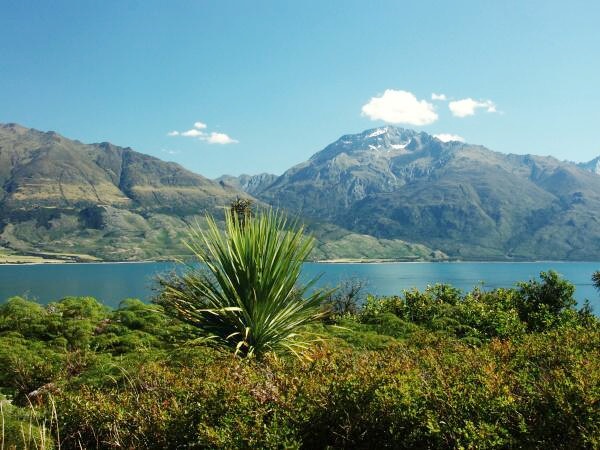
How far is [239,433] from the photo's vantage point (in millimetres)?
4660

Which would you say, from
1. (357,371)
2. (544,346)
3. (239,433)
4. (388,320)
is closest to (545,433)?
(357,371)

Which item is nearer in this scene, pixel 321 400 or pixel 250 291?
pixel 321 400

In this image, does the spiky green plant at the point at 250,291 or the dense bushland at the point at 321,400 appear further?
the spiky green plant at the point at 250,291

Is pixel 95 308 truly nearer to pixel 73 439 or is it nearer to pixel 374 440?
pixel 73 439

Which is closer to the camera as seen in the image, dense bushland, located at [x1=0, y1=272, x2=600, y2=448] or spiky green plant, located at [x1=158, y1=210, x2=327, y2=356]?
dense bushland, located at [x1=0, y1=272, x2=600, y2=448]

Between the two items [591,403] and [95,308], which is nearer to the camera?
[591,403]

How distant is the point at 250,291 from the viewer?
28.0 feet

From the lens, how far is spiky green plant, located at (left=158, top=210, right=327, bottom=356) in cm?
847

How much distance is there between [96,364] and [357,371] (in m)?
5.91

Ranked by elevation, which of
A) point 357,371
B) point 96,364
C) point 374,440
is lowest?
point 96,364

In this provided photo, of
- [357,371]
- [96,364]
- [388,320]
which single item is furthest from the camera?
[388,320]

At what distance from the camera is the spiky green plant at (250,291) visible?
333 inches

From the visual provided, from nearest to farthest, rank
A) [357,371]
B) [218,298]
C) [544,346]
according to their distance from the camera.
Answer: [357,371] → [544,346] → [218,298]

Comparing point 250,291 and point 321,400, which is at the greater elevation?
point 250,291
